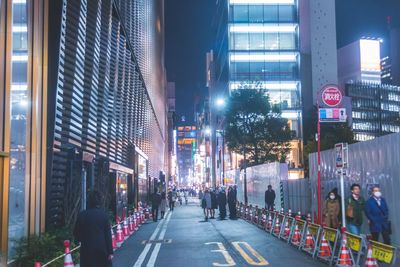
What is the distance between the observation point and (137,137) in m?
39.7

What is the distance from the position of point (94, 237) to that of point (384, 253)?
4.50m

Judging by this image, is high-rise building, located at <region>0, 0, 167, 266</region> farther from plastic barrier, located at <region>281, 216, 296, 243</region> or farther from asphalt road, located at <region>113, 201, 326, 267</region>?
plastic barrier, located at <region>281, 216, 296, 243</region>

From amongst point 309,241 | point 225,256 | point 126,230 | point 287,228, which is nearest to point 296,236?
point 287,228

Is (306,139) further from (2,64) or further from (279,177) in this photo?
(2,64)

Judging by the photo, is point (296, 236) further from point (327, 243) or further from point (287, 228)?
point (327, 243)

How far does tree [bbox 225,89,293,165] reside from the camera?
50.8m

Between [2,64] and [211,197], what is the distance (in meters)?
24.5

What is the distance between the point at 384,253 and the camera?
8.66 meters

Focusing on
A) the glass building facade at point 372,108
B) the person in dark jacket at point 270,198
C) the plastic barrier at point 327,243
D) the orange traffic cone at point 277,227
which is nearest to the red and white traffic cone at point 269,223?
the orange traffic cone at point 277,227

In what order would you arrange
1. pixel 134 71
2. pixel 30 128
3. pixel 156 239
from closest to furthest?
1. pixel 30 128
2. pixel 156 239
3. pixel 134 71

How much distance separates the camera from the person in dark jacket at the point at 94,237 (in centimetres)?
776

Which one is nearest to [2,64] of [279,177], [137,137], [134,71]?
[279,177]

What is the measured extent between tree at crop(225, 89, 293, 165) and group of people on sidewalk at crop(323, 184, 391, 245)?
3503 cm

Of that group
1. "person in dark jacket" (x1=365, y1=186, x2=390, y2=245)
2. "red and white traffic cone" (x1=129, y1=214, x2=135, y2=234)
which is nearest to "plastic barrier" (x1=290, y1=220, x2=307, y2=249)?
"person in dark jacket" (x1=365, y1=186, x2=390, y2=245)
